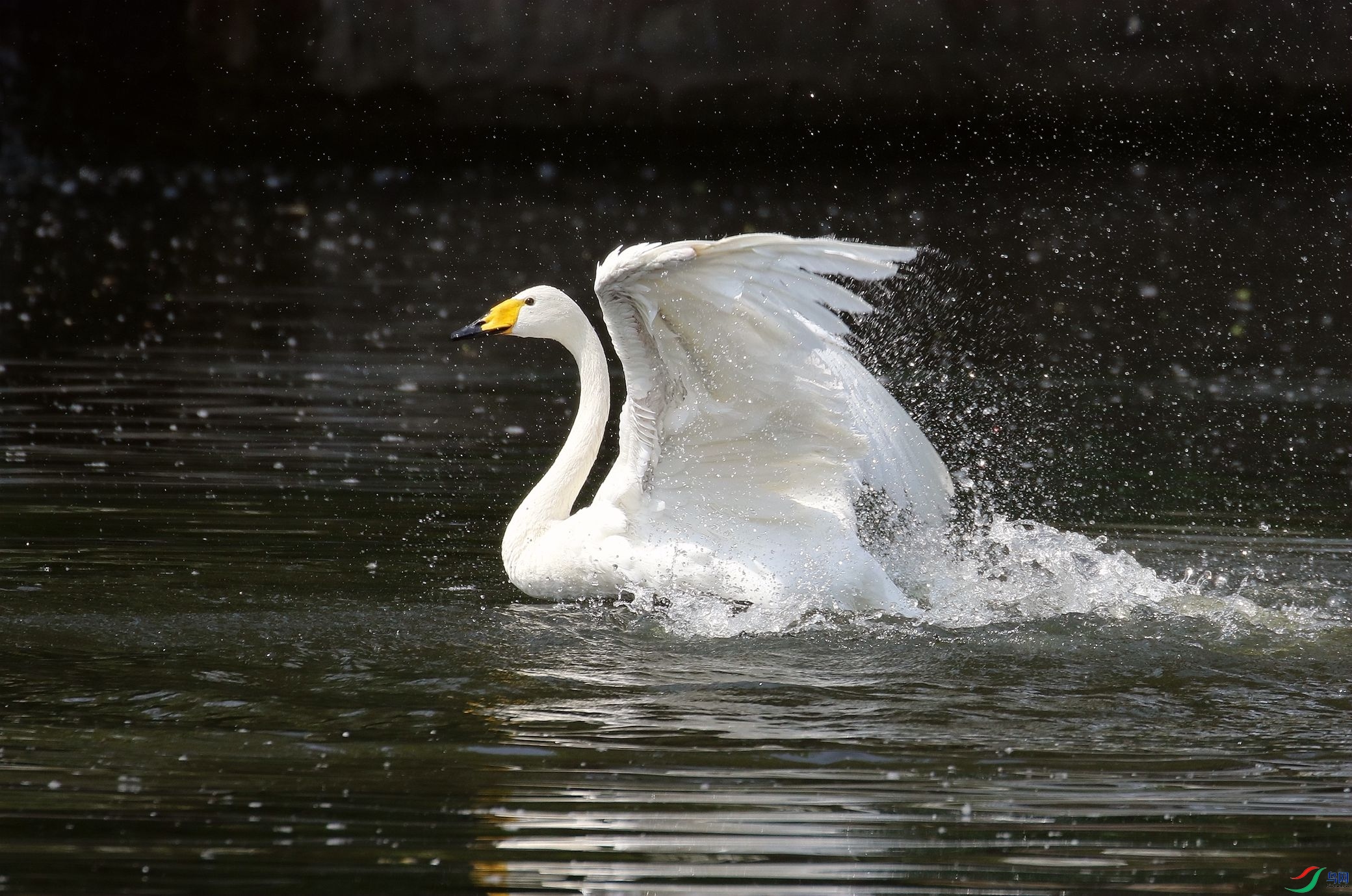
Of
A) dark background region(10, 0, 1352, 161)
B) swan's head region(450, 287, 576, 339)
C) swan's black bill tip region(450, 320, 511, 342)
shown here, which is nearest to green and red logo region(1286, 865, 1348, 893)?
swan's head region(450, 287, 576, 339)

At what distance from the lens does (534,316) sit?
7840mm

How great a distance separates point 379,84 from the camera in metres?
30.9

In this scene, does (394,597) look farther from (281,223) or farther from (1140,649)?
(281,223)

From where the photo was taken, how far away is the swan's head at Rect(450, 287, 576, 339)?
782 cm

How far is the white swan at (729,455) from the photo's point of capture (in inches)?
258

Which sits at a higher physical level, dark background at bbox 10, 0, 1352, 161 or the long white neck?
dark background at bbox 10, 0, 1352, 161

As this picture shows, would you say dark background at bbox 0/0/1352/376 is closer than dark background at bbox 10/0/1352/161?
Yes

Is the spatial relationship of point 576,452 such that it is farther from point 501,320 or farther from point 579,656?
point 579,656

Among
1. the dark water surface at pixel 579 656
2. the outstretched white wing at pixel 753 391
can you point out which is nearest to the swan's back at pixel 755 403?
the outstretched white wing at pixel 753 391

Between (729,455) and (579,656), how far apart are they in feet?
3.93

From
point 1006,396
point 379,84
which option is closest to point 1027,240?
point 1006,396

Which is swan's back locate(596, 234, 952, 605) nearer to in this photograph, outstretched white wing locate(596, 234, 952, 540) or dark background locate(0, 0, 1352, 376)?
outstretched white wing locate(596, 234, 952, 540)

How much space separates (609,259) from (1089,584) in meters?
2.51

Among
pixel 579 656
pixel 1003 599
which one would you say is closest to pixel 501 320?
pixel 579 656
